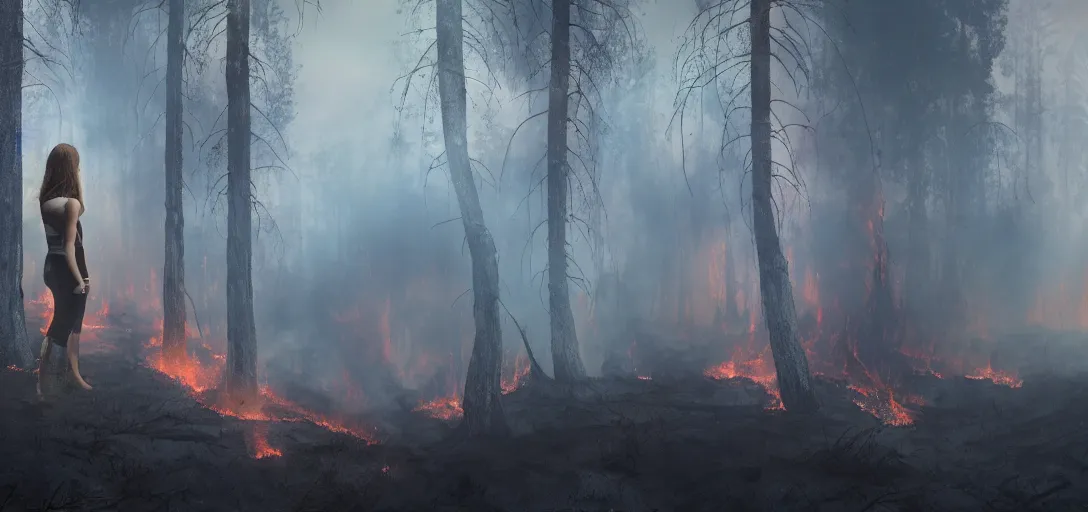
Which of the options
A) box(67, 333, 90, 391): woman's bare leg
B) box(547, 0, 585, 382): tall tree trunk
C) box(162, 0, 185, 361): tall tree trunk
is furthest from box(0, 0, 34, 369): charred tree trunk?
box(547, 0, 585, 382): tall tree trunk

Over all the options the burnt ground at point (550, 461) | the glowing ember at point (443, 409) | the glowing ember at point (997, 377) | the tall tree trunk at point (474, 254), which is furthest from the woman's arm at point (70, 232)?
the glowing ember at point (997, 377)

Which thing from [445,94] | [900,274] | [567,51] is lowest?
[900,274]

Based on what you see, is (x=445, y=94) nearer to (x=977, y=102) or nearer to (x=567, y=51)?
(x=567, y=51)

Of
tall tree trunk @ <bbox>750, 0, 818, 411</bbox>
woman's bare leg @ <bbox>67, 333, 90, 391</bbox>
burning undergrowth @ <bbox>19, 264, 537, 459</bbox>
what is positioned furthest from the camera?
burning undergrowth @ <bbox>19, 264, 537, 459</bbox>

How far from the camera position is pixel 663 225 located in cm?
3044

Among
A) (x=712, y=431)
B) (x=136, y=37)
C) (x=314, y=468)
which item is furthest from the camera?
(x=136, y=37)

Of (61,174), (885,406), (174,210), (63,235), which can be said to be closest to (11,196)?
(61,174)

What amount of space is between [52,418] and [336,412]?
6.72 metres

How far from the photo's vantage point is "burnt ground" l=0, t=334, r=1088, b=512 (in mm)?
7035

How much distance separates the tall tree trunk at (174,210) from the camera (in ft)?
46.1

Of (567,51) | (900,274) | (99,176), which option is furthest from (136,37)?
(900,274)

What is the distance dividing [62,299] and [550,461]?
6177mm

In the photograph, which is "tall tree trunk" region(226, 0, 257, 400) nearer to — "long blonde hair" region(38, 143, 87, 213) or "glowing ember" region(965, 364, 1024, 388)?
"long blonde hair" region(38, 143, 87, 213)

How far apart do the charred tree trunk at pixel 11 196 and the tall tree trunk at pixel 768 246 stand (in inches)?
430
